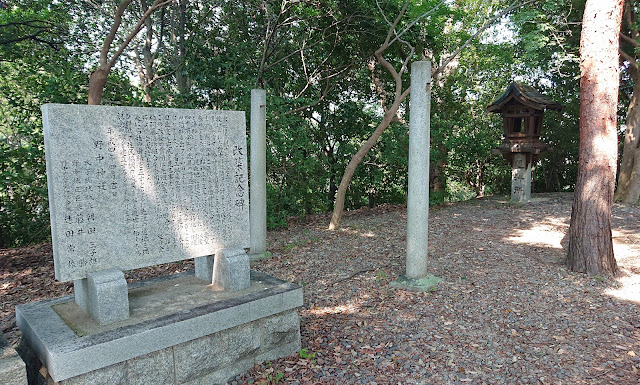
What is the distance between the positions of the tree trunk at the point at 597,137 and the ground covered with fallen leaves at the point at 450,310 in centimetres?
38

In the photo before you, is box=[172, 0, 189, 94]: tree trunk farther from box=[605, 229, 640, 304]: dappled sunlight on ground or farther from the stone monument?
box=[605, 229, 640, 304]: dappled sunlight on ground

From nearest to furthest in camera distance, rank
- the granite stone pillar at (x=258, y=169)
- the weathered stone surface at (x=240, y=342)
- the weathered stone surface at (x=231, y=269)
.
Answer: the weathered stone surface at (x=240, y=342) → the weathered stone surface at (x=231, y=269) → the granite stone pillar at (x=258, y=169)

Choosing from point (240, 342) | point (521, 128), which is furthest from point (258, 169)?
point (521, 128)

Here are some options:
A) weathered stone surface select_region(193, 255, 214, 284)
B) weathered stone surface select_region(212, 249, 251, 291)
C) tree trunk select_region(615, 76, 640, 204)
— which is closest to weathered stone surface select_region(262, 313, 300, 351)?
weathered stone surface select_region(212, 249, 251, 291)

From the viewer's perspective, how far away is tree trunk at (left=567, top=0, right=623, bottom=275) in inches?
205

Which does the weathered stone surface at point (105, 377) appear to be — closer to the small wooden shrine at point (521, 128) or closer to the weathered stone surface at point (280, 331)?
the weathered stone surface at point (280, 331)

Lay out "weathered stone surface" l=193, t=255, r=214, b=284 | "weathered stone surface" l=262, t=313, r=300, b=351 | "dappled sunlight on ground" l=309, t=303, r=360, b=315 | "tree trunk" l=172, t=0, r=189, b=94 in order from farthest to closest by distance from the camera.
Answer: "tree trunk" l=172, t=0, r=189, b=94 < "dappled sunlight on ground" l=309, t=303, r=360, b=315 < "weathered stone surface" l=193, t=255, r=214, b=284 < "weathered stone surface" l=262, t=313, r=300, b=351

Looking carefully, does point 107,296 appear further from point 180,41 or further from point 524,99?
point 524,99

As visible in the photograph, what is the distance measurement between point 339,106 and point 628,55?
8531 mm

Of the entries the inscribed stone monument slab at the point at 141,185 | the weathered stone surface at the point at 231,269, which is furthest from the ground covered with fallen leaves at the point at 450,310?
the inscribed stone monument slab at the point at 141,185

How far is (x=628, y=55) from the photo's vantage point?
11547 millimetres

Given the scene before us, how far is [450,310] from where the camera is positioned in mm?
4441

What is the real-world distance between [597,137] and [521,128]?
7386 millimetres

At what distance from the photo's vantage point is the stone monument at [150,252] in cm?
279
